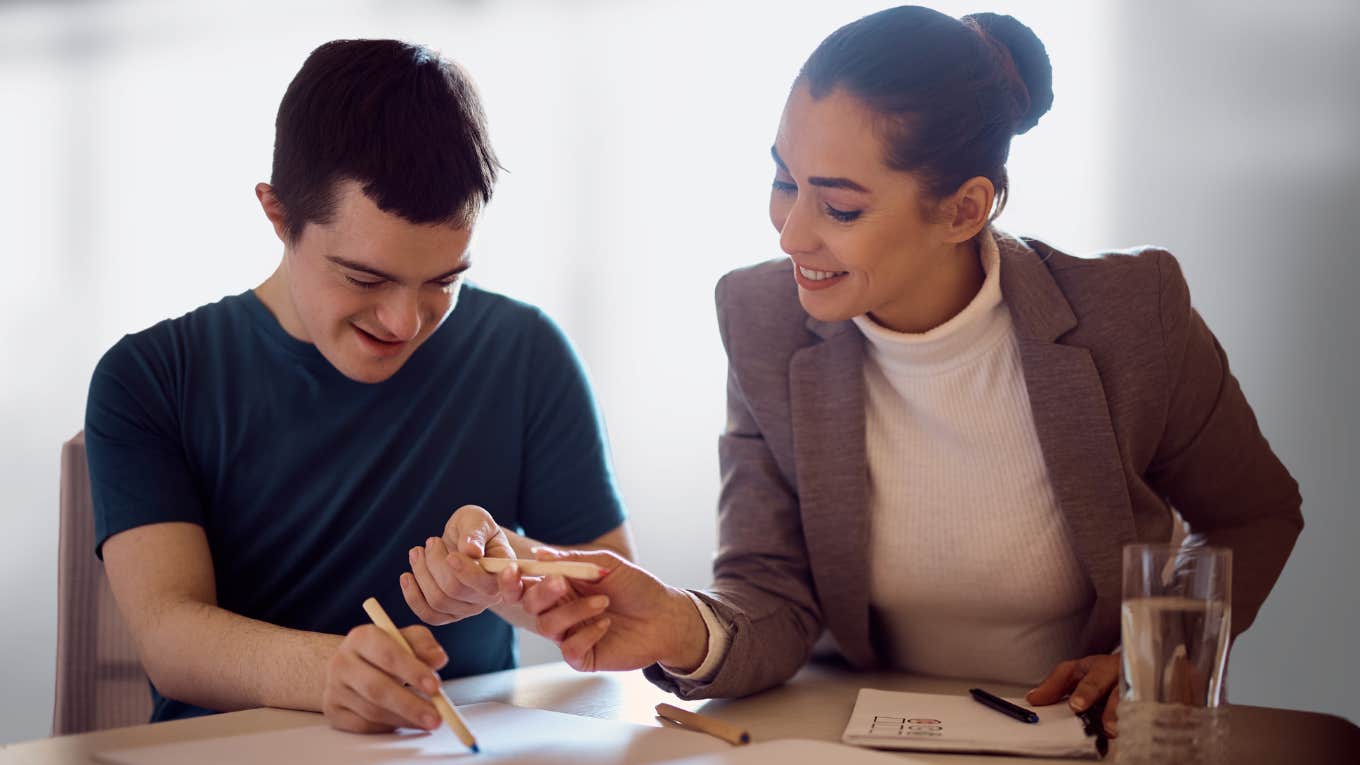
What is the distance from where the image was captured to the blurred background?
254 cm

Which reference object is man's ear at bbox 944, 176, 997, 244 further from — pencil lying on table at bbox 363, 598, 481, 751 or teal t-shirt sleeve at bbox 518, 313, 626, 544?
pencil lying on table at bbox 363, 598, 481, 751

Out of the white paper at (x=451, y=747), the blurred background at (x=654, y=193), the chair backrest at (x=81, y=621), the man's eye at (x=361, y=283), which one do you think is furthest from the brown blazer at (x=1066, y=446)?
the blurred background at (x=654, y=193)

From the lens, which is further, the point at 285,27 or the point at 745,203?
the point at 285,27

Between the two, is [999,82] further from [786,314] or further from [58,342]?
[58,342]

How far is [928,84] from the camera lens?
4.35ft

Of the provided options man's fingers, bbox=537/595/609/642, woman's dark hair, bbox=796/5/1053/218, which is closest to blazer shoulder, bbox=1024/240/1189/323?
woman's dark hair, bbox=796/5/1053/218

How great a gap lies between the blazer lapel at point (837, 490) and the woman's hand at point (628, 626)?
26 centimetres

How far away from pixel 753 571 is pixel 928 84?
554 mm

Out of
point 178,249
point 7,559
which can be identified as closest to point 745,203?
point 178,249

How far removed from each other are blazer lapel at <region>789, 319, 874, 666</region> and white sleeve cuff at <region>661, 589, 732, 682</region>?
223 mm

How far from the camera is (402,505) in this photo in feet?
4.81

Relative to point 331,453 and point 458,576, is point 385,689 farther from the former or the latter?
point 331,453

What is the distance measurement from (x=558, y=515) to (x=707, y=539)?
4.86 feet

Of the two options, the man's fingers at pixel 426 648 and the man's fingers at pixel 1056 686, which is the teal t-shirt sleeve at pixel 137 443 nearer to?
the man's fingers at pixel 426 648
